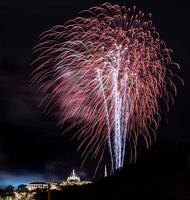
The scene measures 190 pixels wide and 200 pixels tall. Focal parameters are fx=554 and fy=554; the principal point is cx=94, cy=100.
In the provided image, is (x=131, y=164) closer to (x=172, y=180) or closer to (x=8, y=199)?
(x=172, y=180)

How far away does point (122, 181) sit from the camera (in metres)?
23.8

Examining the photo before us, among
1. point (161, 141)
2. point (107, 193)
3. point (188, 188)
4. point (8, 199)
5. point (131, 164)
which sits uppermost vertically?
point (8, 199)

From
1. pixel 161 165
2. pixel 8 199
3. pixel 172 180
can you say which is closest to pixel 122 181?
pixel 161 165

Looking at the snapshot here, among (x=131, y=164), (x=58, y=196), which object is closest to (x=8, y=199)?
(x=58, y=196)

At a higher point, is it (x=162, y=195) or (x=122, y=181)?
(x=122, y=181)

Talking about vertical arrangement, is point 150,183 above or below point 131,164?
below

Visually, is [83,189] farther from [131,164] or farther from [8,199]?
[8,199]

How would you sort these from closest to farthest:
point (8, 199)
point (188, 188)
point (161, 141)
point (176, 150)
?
point (188, 188) → point (176, 150) → point (161, 141) → point (8, 199)

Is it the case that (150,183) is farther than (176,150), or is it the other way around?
(176,150)

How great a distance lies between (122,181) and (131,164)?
2038mm

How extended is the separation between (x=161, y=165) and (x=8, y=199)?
7294 centimetres

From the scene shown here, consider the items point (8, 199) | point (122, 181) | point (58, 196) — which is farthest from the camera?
point (8, 199)

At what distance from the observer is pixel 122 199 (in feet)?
76.3

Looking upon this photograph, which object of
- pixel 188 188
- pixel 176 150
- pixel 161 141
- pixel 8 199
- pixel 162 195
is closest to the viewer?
pixel 188 188
